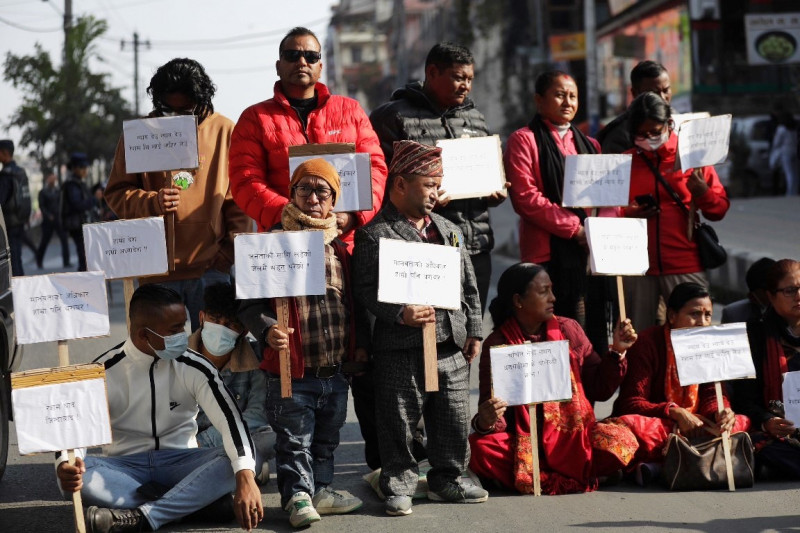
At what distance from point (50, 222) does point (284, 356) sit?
682 inches

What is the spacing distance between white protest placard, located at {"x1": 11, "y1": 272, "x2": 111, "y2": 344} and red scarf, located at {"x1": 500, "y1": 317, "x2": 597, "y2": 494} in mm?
1977

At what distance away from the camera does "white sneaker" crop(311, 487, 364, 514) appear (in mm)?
5395

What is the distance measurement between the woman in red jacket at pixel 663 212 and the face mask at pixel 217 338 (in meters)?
2.27

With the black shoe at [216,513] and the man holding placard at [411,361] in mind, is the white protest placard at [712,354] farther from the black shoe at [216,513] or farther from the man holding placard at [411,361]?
the black shoe at [216,513]

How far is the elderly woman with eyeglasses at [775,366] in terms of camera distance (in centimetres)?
582

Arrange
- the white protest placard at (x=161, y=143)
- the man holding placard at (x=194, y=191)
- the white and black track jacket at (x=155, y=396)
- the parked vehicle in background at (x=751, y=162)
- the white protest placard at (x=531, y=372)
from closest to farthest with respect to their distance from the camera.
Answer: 1. the white and black track jacket at (x=155, y=396)
2. the white protest placard at (x=531, y=372)
3. the white protest placard at (x=161, y=143)
4. the man holding placard at (x=194, y=191)
5. the parked vehicle in background at (x=751, y=162)

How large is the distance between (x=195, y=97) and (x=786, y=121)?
18.2 m

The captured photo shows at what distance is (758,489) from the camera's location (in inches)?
224

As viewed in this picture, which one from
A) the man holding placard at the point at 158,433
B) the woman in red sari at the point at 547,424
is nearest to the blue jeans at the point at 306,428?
the man holding placard at the point at 158,433

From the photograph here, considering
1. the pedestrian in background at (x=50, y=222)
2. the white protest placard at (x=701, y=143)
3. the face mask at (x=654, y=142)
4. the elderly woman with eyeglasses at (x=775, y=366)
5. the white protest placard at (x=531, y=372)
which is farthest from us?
the pedestrian in background at (x=50, y=222)

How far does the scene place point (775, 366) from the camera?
233 inches

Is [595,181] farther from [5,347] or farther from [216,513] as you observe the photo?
[5,347]

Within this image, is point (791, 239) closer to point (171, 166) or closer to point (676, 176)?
point (676, 176)

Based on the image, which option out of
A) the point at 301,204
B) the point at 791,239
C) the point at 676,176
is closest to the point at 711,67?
the point at 791,239
